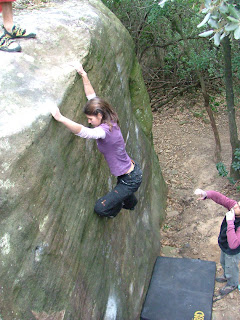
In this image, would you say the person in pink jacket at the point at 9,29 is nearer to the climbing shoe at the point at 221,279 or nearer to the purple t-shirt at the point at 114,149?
the purple t-shirt at the point at 114,149

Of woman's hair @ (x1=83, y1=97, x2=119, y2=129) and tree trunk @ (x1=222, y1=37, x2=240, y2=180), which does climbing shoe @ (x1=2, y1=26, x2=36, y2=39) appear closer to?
woman's hair @ (x1=83, y1=97, x2=119, y2=129)

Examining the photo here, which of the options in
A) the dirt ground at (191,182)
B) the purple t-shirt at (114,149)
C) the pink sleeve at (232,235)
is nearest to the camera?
the purple t-shirt at (114,149)

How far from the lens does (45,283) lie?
2.60 m

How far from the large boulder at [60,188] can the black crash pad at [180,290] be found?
253 mm

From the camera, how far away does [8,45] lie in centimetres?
301

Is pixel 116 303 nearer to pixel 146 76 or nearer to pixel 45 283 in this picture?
pixel 45 283

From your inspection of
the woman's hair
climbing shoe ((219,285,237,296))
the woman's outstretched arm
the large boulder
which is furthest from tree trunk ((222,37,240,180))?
the woman's outstretched arm

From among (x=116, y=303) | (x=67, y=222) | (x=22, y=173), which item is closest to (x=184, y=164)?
(x=116, y=303)

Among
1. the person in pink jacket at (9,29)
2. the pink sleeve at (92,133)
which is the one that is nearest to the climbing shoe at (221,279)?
the pink sleeve at (92,133)

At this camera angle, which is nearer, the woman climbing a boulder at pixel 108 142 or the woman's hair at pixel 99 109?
the woman climbing a boulder at pixel 108 142

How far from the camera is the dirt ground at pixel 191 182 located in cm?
588

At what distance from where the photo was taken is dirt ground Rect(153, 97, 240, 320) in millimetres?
5883

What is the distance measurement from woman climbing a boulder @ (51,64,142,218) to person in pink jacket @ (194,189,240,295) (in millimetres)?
1094

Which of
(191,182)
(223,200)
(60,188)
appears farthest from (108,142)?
(191,182)
